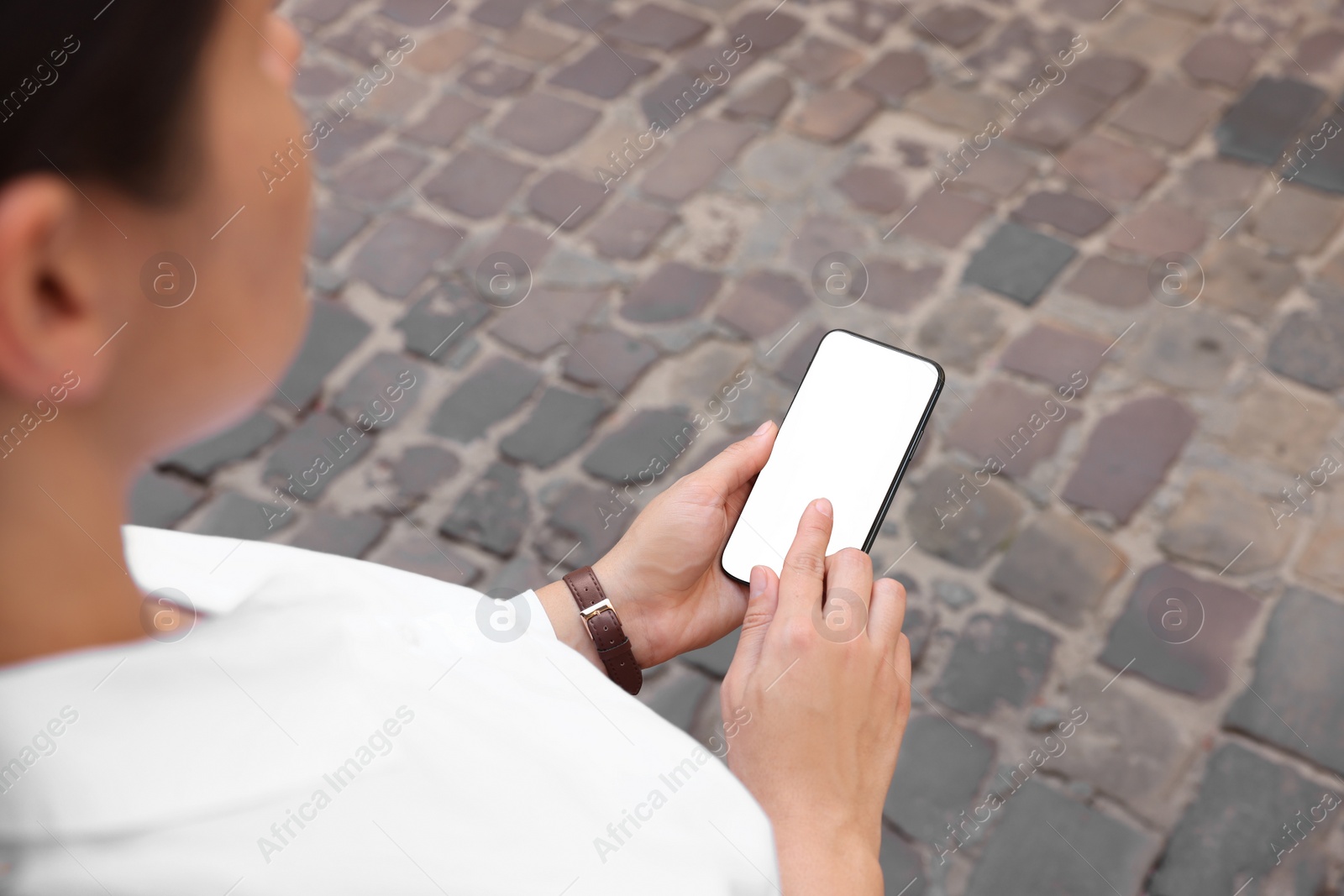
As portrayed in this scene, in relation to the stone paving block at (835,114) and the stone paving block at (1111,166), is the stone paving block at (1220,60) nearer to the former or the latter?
the stone paving block at (1111,166)

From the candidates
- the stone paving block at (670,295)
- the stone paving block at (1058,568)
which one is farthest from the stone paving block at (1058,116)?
the stone paving block at (1058,568)

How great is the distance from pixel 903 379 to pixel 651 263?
1.61 meters

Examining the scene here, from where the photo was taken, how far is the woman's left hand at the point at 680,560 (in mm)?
2002

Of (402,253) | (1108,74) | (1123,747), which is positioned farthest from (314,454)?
(1108,74)

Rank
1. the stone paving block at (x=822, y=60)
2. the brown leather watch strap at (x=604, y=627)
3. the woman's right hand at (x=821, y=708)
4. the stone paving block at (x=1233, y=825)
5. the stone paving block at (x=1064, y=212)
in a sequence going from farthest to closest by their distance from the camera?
the stone paving block at (x=822, y=60) < the stone paving block at (x=1064, y=212) < the stone paving block at (x=1233, y=825) < the brown leather watch strap at (x=604, y=627) < the woman's right hand at (x=821, y=708)

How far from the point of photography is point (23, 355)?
78 centimetres

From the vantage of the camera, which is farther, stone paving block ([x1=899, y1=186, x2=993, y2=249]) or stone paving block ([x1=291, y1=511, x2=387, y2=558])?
stone paving block ([x1=899, y1=186, x2=993, y2=249])

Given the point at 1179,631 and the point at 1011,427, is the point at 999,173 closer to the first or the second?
the point at 1011,427

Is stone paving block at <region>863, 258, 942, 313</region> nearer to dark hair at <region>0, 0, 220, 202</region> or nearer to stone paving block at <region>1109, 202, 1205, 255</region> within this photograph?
stone paving block at <region>1109, 202, 1205, 255</region>

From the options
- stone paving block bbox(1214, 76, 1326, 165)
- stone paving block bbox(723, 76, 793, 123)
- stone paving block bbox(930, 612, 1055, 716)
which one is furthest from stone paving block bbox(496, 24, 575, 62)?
stone paving block bbox(930, 612, 1055, 716)

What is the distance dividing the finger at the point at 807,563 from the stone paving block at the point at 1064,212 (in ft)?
6.75

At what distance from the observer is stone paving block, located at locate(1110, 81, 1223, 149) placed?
144 inches

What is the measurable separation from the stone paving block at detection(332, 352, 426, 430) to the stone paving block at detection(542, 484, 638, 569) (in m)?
0.65

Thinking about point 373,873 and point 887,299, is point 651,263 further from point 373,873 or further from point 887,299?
point 373,873
